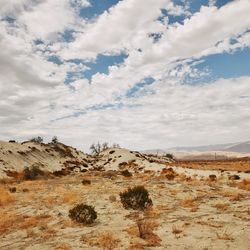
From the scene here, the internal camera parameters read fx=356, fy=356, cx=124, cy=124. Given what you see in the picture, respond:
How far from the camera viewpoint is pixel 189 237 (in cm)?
1628

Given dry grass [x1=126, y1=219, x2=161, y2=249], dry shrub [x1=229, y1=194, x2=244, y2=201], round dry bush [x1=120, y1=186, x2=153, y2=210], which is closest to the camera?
dry grass [x1=126, y1=219, x2=161, y2=249]

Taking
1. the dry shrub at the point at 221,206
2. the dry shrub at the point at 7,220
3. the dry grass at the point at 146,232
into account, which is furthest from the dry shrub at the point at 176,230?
the dry shrub at the point at 7,220

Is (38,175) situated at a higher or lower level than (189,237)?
higher

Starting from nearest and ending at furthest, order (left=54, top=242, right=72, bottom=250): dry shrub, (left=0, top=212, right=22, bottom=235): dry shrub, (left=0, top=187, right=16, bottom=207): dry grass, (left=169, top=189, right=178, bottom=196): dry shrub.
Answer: (left=54, top=242, right=72, bottom=250): dry shrub → (left=0, top=212, right=22, bottom=235): dry shrub → (left=0, top=187, right=16, bottom=207): dry grass → (left=169, top=189, right=178, bottom=196): dry shrub

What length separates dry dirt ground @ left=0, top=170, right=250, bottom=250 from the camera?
15.9 metres

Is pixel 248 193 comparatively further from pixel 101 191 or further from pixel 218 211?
pixel 101 191

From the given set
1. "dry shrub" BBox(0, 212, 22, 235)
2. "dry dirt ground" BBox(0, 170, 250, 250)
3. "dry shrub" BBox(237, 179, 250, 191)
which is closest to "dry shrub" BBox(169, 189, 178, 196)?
"dry dirt ground" BBox(0, 170, 250, 250)

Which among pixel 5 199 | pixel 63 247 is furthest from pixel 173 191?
pixel 63 247

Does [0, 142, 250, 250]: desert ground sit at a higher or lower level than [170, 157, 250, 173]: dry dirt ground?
lower

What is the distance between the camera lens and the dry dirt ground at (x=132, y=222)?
15.9 meters

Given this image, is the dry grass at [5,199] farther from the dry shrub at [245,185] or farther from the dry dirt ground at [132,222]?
the dry shrub at [245,185]

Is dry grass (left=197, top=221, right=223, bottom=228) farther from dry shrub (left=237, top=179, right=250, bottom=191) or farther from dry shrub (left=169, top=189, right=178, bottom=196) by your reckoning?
dry shrub (left=237, top=179, right=250, bottom=191)

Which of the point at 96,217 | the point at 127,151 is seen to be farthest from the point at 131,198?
the point at 127,151

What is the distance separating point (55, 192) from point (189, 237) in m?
18.5
